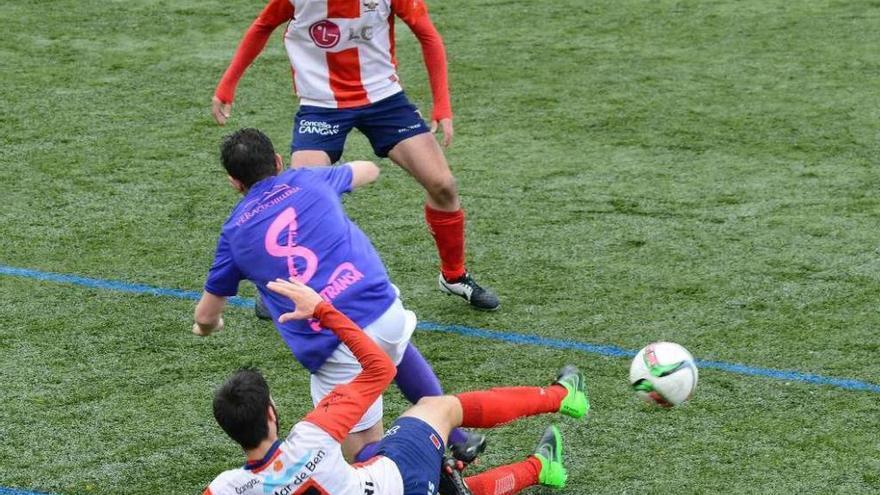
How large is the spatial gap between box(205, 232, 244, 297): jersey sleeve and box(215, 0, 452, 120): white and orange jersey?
2.05 meters

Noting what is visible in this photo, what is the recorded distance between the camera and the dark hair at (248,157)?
5.30 meters

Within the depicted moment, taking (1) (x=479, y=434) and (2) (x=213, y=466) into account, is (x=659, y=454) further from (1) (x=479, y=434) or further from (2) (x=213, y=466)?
(2) (x=213, y=466)

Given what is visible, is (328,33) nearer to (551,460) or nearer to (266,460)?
(551,460)

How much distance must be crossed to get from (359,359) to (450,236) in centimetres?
282

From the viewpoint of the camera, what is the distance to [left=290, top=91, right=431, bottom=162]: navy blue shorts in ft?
23.8

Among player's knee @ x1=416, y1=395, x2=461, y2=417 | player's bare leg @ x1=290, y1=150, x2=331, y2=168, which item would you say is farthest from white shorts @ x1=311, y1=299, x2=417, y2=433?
player's bare leg @ x1=290, y1=150, x2=331, y2=168

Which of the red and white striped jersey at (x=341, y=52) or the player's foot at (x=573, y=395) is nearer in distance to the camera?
the player's foot at (x=573, y=395)

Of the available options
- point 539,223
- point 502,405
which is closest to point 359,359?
point 502,405

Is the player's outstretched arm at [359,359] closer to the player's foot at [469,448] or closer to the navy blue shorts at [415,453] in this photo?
the navy blue shorts at [415,453]

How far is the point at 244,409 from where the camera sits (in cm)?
445

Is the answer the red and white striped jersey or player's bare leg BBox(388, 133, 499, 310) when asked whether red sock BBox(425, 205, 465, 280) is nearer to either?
player's bare leg BBox(388, 133, 499, 310)

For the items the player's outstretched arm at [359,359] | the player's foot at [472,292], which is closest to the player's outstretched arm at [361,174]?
the player's outstretched arm at [359,359]

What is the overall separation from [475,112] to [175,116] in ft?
7.30

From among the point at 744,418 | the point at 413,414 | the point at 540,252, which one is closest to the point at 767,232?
the point at 540,252
